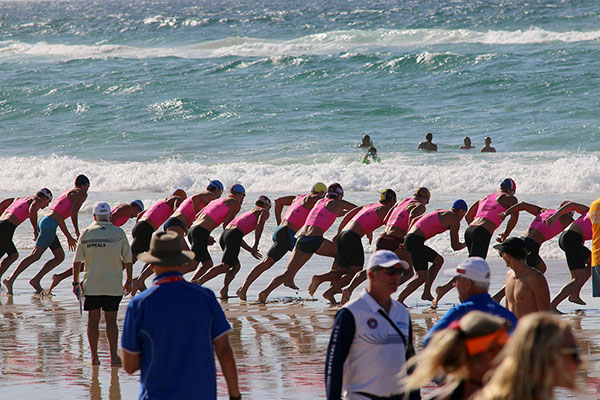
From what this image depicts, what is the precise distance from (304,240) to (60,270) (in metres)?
4.22

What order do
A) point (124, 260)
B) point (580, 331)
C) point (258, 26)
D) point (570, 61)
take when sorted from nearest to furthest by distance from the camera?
1. point (124, 260)
2. point (580, 331)
3. point (570, 61)
4. point (258, 26)

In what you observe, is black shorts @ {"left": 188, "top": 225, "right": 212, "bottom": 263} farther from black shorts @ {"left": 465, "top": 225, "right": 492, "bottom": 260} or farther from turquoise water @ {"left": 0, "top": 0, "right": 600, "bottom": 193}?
turquoise water @ {"left": 0, "top": 0, "right": 600, "bottom": 193}

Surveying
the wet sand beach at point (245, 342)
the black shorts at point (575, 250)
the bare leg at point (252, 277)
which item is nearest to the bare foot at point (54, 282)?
the wet sand beach at point (245, 342)

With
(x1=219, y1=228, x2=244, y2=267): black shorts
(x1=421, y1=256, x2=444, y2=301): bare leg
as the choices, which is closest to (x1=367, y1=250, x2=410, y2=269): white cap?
(x1=421, y1=256, x2=444, y2=301): bare leg

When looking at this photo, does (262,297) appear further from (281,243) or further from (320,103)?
(320,103)

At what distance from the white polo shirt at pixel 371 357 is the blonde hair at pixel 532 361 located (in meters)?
1.71

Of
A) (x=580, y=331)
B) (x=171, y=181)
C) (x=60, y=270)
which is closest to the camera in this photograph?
(x=580, y=331)

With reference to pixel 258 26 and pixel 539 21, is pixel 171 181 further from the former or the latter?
pixel 258 26

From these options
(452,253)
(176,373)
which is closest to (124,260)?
(176,373)

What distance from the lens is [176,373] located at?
4.41 meters

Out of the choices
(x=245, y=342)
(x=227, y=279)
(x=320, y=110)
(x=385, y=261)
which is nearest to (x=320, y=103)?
(x=320, y=110)

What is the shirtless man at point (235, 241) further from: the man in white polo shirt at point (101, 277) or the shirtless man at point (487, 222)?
the man in white polo shirt at point (101, 277)

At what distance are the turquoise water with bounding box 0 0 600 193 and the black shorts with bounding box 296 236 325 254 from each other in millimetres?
10805

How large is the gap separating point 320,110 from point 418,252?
66.1ft
